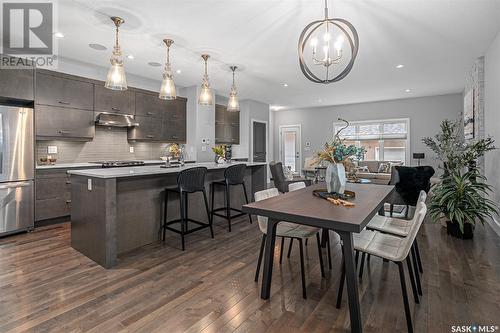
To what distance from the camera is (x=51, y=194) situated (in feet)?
13.4

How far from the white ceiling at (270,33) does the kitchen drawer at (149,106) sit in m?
0.45

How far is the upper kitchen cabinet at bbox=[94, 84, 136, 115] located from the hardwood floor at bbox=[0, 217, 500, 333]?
264cm

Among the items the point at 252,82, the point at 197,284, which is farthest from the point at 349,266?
the point at 252,82

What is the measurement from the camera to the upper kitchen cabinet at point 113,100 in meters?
4.79

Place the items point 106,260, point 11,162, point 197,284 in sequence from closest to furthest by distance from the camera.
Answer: point 197,284 < point 106,260 < point 11,162

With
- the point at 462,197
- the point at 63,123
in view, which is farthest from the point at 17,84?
the point at 462,197

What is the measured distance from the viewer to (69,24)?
3.24 m

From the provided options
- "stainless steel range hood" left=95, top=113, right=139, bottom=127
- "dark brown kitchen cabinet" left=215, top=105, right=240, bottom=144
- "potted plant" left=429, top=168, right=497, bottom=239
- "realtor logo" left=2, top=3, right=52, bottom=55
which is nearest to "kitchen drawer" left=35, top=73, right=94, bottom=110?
"stainless steel range hood" left=95, top=113, right=139, bottom=127

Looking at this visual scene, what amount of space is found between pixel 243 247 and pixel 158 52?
3202 millimetres

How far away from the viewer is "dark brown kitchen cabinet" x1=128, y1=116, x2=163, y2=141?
544 centimetres

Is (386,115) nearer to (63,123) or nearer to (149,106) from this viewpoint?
(149,106)

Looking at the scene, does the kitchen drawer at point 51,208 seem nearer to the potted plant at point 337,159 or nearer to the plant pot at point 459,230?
the potted plant at point 337,159

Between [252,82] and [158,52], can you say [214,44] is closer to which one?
[158,52]

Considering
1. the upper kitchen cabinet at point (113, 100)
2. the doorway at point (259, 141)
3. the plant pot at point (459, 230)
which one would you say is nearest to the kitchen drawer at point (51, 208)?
the upper kitchen cabinet at point (113, 100)
